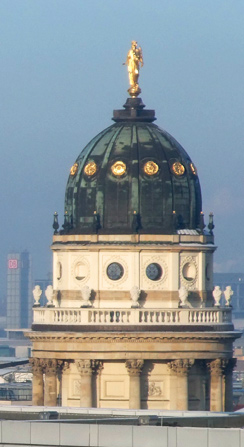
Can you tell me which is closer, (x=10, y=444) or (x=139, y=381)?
(x=10, y=444)

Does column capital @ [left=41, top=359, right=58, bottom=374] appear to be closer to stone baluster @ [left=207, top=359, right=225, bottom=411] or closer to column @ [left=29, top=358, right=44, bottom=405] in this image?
column @ [left=29, top=358, right=44, bottom=405]

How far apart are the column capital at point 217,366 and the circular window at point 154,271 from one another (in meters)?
4.63

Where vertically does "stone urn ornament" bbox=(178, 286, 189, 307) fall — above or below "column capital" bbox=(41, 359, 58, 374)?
above

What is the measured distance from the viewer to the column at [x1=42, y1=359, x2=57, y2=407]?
129 meters

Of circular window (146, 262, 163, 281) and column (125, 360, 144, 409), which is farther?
circular window (146, 262, 163, 281)

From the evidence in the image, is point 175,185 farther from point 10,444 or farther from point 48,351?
point 10,444

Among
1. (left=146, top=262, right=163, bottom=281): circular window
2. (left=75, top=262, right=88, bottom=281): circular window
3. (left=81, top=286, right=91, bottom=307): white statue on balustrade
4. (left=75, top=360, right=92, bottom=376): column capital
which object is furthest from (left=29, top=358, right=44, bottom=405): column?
(left=146, top=262, right=163, bottom=281): circular window

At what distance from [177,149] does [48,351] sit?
1088 centimetres

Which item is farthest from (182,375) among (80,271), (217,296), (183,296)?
(80,271)

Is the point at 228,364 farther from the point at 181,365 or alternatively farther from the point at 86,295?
the point at 86,295

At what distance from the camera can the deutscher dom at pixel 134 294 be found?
5017 inches

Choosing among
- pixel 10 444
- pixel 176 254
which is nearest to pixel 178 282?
pixel 176 254

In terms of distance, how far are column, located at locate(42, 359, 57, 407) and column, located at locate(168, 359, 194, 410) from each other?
5.34 meters

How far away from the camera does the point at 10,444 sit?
97625 mm
